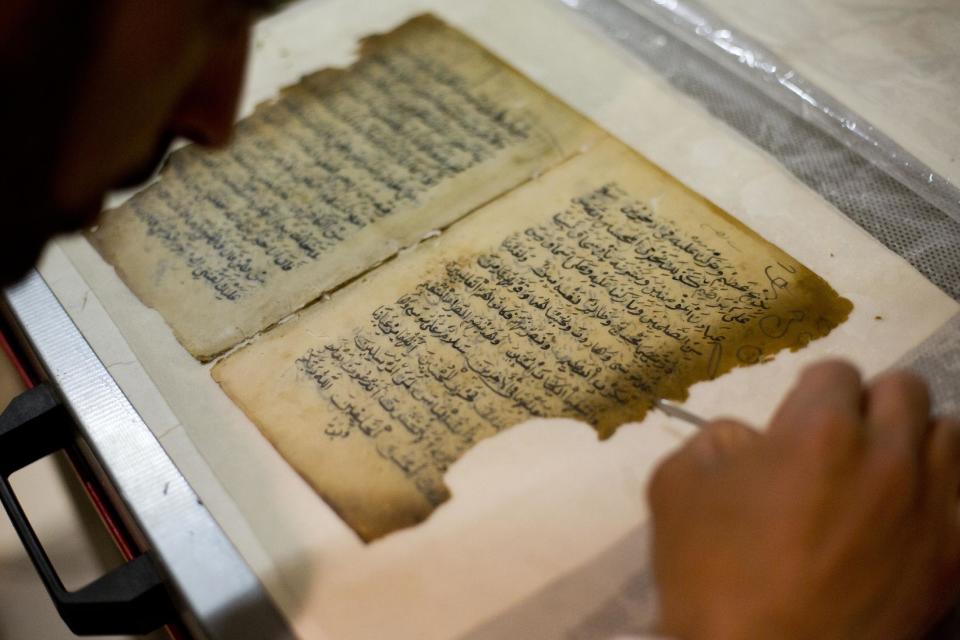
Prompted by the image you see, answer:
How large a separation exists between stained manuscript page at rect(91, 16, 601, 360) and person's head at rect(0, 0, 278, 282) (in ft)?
1.25

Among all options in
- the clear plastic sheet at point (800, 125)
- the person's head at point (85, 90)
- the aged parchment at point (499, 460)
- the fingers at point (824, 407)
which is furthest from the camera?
the clear plastic sheet at point (800, 125)

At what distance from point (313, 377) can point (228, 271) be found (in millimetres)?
193

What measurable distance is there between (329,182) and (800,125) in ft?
1.93

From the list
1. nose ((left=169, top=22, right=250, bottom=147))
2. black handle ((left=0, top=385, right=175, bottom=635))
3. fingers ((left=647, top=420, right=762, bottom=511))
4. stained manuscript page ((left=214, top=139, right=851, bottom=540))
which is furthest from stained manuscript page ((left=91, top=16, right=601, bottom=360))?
fingers ((left=647, top=420, right=762, bottom=511))

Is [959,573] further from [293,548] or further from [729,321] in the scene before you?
[293,548]

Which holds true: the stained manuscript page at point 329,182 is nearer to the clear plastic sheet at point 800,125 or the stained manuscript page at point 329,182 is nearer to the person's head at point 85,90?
the clear plastic sheet at point 800,125

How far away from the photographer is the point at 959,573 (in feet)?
2.06

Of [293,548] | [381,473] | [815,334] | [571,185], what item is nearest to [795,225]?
[815,334]

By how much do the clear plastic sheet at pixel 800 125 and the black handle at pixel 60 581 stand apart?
2.71ft

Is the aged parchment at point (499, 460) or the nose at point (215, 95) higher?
the nose at point (215, 95)

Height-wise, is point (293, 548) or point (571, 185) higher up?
point (571, 185)

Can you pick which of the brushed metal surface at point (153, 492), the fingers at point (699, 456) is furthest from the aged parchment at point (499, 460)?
the fingers at point (699, 456)

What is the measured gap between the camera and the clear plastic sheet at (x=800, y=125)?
922 millimetres

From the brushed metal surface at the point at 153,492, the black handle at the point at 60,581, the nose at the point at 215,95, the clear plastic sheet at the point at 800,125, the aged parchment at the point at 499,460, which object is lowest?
the black handle at the point at 60,581
